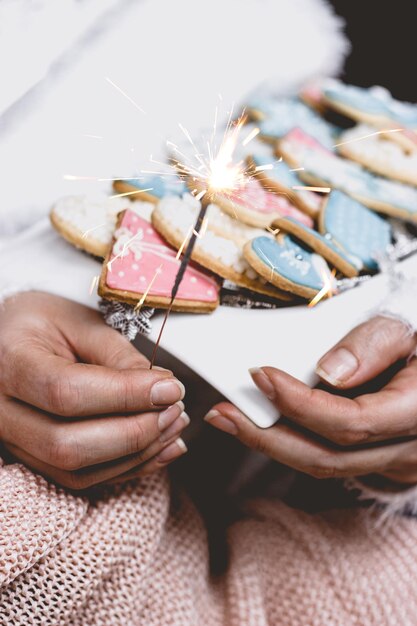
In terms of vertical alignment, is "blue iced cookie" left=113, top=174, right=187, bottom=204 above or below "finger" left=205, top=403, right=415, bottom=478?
above

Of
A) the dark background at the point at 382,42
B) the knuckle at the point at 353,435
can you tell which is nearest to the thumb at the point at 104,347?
the knuckle at the point at 353,435

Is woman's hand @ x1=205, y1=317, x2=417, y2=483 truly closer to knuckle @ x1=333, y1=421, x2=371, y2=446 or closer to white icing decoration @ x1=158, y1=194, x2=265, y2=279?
knuckle @ x1=333, y1=421, x2=371, y2=446

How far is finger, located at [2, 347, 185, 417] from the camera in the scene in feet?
1.74

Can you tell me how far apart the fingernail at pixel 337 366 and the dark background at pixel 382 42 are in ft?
2.33

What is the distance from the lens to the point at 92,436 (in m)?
0.55

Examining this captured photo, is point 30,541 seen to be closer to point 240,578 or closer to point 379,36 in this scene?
point 240,578

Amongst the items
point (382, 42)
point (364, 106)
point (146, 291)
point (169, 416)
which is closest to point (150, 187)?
point (146, 291)

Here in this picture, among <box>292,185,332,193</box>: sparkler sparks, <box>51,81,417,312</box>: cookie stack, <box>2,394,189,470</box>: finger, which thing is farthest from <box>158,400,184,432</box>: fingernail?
<box>292,185,332,193</box>: sparkler sparks

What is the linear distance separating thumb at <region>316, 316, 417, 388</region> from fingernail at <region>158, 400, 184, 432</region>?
0.15 m

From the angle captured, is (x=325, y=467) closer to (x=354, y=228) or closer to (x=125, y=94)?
(x=354, y=228)

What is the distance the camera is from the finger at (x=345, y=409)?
0.55 m

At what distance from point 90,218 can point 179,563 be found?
1.37 ft

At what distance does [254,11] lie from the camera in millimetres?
1024

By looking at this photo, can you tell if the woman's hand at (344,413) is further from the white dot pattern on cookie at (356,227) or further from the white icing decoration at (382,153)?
the white icing decoration at (382,153)
